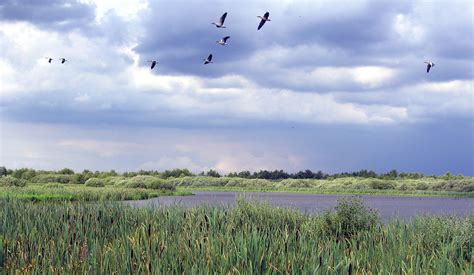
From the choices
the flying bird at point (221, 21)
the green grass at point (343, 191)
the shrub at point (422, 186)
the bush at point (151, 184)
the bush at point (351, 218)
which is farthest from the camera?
the shrub at point (422, 186)

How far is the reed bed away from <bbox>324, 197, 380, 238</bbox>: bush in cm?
7

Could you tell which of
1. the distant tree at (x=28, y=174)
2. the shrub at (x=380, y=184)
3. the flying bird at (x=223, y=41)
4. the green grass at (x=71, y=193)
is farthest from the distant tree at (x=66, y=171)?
the flying bird at (x=223, y=41)

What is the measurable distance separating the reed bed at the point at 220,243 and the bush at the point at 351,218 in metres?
0.07

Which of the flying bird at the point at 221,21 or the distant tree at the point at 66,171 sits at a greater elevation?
the flying bird at the point at 221,21

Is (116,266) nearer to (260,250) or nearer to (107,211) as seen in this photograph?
(260,250)

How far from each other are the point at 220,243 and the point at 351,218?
331 inches

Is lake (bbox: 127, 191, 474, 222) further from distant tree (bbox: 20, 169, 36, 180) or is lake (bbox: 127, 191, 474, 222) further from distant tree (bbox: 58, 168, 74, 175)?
distant tree (bbox: 20, 169, 36, 180)

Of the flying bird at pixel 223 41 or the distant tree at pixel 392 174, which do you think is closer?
the flying bird at pixel 223 41

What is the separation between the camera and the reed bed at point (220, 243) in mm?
8492

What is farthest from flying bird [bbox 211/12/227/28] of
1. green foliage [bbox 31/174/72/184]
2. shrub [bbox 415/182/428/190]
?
green foliage [bbox 31/174/72/184]

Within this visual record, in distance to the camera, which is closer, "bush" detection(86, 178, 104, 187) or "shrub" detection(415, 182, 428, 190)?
"bush" detection(86, 178, 104, 187)

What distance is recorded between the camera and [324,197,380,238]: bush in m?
16.9

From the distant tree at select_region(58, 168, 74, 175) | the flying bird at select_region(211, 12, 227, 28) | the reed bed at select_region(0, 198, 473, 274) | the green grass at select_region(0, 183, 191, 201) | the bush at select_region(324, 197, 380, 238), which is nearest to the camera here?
the reed bed at select_region(0, 198, 473, 274)

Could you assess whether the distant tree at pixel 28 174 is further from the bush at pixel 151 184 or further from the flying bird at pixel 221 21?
the flying bird at pixel 221 21
